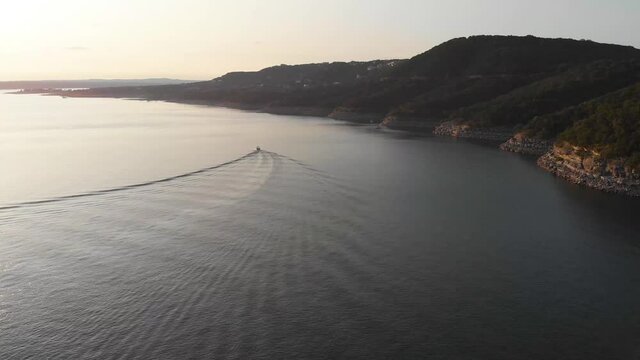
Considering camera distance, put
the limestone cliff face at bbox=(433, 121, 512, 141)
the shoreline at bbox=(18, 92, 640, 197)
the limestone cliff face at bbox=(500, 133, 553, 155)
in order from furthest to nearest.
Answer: the limestone cliff face at bbox=(433, 121, 512, 141), the limestone cliff face at bbox=(500, 133, 553, 155), the shoreline at bbox=(18, 92, 640, 197)

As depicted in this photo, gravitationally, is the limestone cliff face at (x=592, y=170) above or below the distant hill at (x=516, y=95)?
below

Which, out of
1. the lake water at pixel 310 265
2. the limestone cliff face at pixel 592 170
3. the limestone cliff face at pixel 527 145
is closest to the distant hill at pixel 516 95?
the limestone cliff face at pixel 527 145

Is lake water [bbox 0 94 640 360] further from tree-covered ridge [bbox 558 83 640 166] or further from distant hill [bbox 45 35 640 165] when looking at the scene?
distant hill [bbox 45 35 640 165]

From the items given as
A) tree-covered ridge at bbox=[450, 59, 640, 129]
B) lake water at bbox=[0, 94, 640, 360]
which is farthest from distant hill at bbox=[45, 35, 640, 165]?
lake water at bbox=[0, 94, 640, 360]

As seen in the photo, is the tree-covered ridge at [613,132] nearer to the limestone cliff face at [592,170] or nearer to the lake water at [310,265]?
the limestone cliff face at [592,170]

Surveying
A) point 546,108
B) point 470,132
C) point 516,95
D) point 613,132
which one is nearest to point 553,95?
point 546,108

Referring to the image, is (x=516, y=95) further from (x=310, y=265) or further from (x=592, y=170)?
(x=310, y=265)
